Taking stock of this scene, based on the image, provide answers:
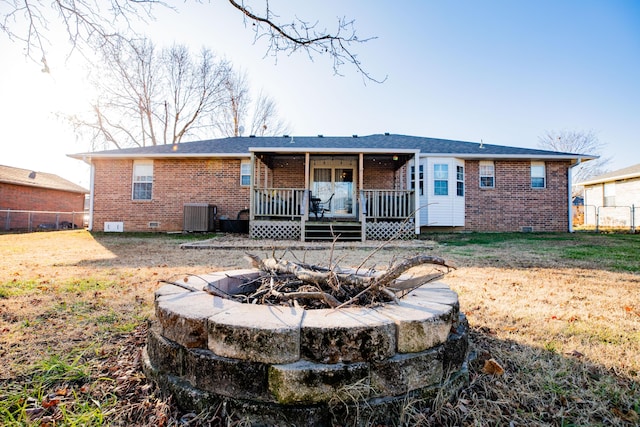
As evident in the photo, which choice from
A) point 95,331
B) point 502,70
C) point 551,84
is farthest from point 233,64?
point 95,331

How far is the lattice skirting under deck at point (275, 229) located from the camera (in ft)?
30.2

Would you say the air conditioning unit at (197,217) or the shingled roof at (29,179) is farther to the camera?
the shingled roof at (29,179)

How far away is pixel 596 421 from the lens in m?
1.27

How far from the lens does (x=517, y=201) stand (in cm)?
1172

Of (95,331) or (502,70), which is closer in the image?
(95,331)

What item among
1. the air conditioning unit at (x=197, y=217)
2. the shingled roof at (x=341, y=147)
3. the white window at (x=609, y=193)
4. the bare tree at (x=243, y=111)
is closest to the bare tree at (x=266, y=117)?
the bare tree at (x=243, y=111)

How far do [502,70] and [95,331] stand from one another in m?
15.1

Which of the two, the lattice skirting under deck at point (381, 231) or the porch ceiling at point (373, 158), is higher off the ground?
the porch ceiling at point (373, 158)

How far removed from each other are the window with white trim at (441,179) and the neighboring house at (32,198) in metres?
19.0

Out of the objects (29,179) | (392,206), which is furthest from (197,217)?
(29,179)

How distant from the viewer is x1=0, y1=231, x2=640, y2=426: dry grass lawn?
131 cm

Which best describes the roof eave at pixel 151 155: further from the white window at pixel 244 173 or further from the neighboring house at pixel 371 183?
the white window at pixel 244 173

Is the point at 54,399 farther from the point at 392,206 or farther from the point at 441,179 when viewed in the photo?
the point at 441,179

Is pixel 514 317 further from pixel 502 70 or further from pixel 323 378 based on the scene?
pixel 502 70
